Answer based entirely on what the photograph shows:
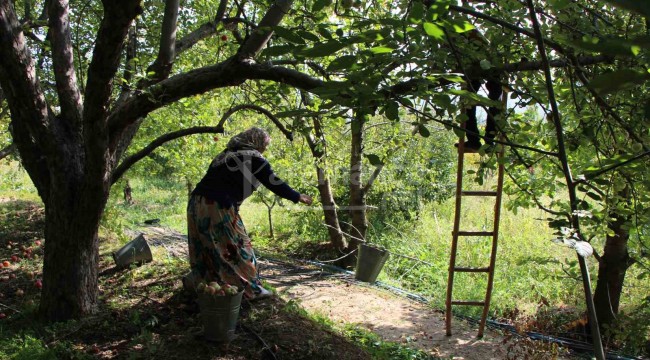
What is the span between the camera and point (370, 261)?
5984mm

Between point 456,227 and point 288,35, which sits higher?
point 288,35

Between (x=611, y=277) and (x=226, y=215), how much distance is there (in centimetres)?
431

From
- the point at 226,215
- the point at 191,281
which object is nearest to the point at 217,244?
the point at 226,215

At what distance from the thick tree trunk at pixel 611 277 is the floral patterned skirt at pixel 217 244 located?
3.98 metres

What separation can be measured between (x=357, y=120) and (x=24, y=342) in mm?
2944

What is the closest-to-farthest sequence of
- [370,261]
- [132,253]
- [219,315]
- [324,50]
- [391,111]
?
[324,50], [391,111], [219,315], [132,253], [370,261]

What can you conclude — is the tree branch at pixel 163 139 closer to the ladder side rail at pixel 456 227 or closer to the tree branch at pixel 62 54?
the tree branch at pixel 62 54

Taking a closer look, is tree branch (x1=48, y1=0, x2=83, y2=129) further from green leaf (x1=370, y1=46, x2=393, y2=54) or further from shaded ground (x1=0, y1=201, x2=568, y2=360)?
green leaf (x1=370, y1=46, x2=393, y2=54)

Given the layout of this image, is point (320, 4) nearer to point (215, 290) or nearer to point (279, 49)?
point (279, 49)

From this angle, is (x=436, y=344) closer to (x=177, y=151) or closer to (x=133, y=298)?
(x=133, y=298)

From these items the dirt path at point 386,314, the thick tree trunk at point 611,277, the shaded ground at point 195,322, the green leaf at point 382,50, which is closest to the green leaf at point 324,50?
the green leaf at point 382,50

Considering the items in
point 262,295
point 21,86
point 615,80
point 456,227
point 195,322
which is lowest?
point 195,322

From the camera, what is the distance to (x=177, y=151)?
31.9ft

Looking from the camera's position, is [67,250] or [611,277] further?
[611,277]
